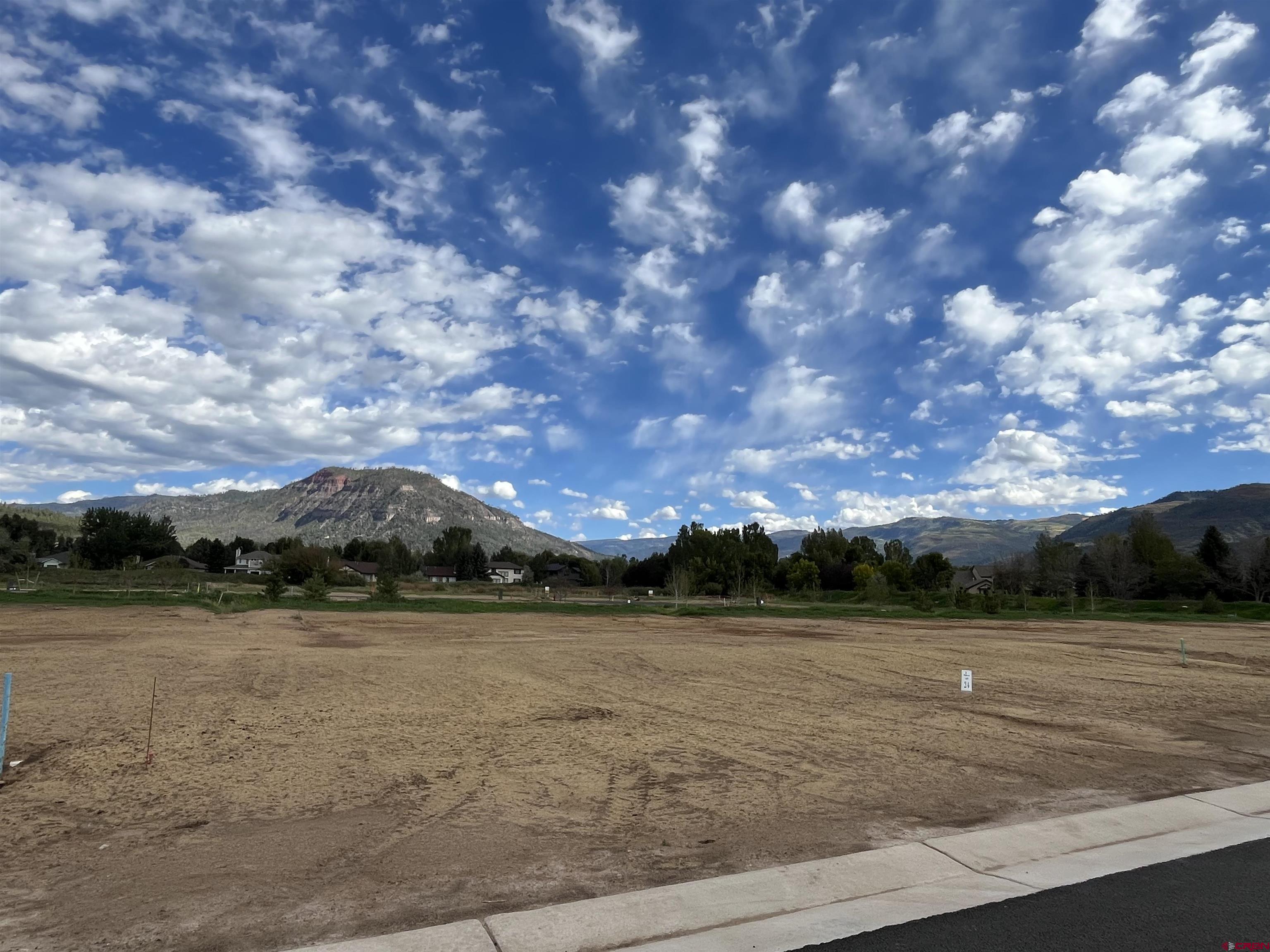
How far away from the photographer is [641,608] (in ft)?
176

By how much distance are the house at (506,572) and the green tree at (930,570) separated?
7046cm

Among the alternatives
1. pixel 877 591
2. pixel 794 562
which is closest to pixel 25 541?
pixel 877 591

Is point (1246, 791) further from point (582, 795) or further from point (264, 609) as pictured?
point (264, 609)

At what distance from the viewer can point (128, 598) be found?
43094 mm

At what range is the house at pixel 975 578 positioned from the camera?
10900 cm

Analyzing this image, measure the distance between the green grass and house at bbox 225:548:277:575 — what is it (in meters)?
81.8

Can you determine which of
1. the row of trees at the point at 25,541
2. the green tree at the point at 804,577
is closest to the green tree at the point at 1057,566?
the green tree at the point at 804,577

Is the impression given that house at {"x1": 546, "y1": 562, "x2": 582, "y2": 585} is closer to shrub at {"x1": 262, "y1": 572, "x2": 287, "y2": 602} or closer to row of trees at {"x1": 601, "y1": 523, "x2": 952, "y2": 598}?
row of trees at {"x1": 601, "y1": 523, "x2": 952, "y2": 598}

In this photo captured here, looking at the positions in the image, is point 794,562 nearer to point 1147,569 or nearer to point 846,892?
point 1147,569

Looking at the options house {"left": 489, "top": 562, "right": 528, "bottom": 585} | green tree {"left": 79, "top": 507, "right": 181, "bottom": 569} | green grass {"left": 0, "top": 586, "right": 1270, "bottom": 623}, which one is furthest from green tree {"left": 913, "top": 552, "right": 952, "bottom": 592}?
green tree {"left": 79, "top": 507, "right": 181, "bottom": 569}

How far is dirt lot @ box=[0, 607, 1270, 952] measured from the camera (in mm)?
5141

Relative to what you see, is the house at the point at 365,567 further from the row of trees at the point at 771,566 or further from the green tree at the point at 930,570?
the green tree at the point at 930,570

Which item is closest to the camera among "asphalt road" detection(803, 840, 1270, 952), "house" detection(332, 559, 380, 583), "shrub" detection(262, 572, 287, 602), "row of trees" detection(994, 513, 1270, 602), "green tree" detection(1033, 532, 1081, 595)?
"asphalt road" detection(803, 840, 1270, 952)

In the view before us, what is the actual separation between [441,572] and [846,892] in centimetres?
14506
